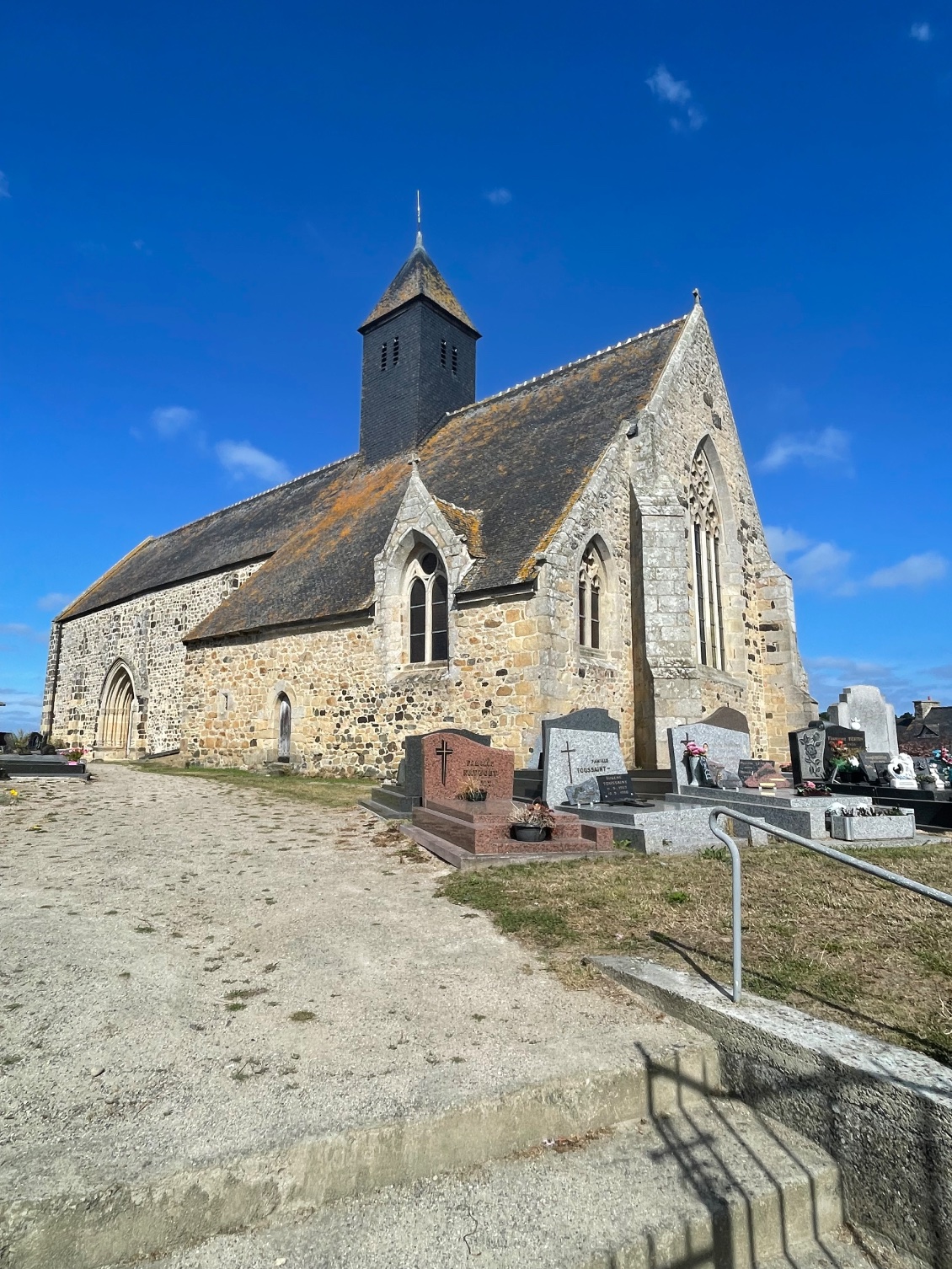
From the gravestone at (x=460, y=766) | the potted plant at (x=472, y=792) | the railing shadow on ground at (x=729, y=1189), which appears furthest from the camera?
the gravestone at (x=460, y=766)

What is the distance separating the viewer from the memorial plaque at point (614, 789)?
9.53 m

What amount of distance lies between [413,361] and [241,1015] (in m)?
22.1

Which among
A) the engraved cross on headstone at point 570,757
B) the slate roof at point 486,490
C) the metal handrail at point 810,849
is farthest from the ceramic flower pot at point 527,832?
the slate roof at point 486,490

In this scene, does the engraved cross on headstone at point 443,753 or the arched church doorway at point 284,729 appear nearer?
the engraved cross on headstone at point 443,753

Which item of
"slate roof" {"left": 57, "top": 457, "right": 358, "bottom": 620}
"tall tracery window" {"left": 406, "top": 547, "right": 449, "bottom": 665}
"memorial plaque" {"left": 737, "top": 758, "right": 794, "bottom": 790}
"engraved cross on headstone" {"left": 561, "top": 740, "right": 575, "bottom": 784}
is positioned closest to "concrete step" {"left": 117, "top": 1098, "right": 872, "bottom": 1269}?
"engraved cross on headstone" {"left": 561, "top": 740, "right": 575, "bottom": 784}

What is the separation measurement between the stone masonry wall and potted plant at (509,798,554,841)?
16739mm

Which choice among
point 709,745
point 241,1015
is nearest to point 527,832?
point 709,745

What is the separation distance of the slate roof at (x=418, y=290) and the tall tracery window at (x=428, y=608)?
12070 mm

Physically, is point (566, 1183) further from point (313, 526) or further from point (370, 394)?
point (370, 394)

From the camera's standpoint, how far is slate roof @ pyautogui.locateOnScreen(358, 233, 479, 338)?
76.8 feet

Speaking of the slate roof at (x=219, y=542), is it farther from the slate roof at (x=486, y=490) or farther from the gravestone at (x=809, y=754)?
the gravestone at (x=809, y=754)

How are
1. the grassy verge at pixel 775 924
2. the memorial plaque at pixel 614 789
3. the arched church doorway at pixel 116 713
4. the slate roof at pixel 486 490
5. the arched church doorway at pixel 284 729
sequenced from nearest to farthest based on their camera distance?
the grassy verge at pixel 775 924, the memorial plaque at pixel 614 789, the slate roof at pixel 486 490, the arched church doorway at pixel 284 729, the arched church doorway at pixel 116 713

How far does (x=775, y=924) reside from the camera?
509cm

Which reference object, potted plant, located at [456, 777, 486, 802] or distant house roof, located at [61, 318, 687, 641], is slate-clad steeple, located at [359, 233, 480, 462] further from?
potted plant, located at [456, 777, 486, 802]
